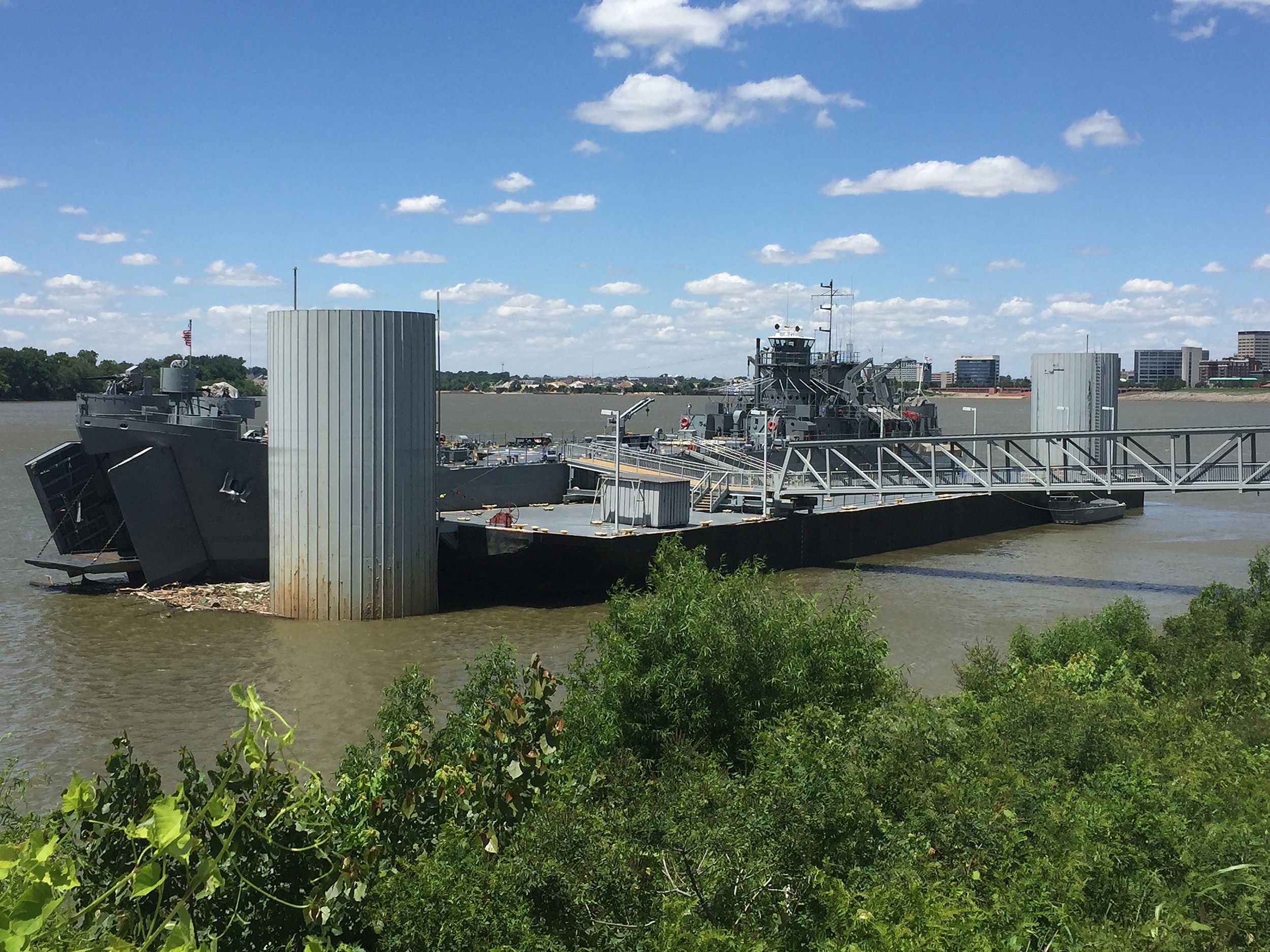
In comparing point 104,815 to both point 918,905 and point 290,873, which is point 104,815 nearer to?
point 290,873

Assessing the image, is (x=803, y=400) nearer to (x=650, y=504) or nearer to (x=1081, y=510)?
(x=1081, y=510)

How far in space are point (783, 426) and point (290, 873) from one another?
46732 millimetres

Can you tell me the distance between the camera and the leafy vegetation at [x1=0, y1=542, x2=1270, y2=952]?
6.73 meters

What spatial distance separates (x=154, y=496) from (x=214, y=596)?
337 centimetres

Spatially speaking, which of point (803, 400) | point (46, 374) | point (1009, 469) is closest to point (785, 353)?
point (803, 400)

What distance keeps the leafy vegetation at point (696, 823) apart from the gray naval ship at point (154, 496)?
1975 cm

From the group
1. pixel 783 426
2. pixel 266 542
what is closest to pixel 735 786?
pixel 266 542

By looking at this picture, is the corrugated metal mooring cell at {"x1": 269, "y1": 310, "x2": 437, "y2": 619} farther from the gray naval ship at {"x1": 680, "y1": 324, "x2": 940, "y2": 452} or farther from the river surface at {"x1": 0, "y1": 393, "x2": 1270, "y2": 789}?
the gray naval ship at {"x1": 680, "y1": 324, "x2": 940, "y2": 452}

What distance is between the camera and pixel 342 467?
93.6 ft

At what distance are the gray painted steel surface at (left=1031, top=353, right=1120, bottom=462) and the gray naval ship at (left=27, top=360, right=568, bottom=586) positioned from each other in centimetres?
4111

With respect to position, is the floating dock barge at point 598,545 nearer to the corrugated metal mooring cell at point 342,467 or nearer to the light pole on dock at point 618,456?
the light pole on dock at point 618,456

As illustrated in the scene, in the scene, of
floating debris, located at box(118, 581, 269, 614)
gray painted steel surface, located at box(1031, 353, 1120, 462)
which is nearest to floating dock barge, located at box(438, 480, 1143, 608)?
floating debris, located at box(118, 581, 269, 614)

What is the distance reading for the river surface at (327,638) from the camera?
20406mm

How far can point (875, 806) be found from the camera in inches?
390
